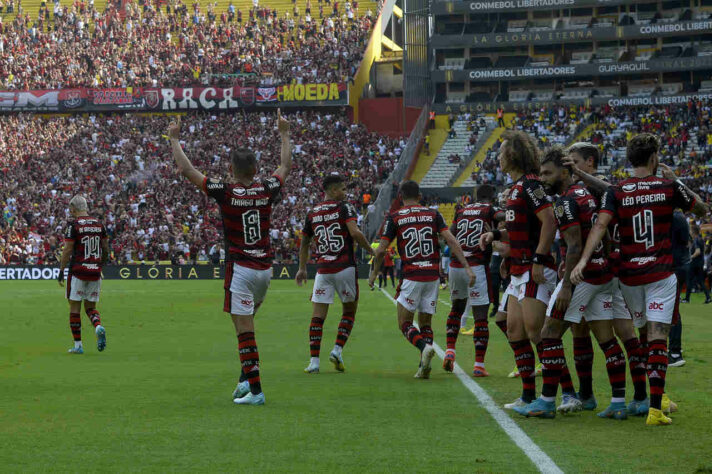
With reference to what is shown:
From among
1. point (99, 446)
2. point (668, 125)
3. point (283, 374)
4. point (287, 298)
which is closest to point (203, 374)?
point (283, 374)

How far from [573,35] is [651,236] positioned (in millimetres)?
56078

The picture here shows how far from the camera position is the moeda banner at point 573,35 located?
5894cm

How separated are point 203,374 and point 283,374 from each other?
0.94 metres

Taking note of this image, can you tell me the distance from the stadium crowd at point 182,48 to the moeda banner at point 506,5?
5678 millimetres

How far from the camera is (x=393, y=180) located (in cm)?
4972

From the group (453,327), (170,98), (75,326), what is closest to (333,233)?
(453,327)

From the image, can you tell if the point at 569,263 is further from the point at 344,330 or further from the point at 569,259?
the point at 344,330

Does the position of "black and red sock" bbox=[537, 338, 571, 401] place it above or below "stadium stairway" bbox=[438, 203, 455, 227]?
above

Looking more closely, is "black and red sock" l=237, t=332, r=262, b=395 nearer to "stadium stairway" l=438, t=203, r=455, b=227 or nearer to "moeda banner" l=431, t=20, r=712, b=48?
"stadium stairway" l=438, t=203, r=455, b=227

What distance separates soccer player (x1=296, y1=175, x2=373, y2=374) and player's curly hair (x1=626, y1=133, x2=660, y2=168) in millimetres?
4412

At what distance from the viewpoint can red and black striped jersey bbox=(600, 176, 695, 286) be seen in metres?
7.62

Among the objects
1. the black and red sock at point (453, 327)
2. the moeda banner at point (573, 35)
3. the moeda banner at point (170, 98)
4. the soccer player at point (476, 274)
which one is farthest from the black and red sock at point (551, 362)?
the moeda banner at point (573, 35)

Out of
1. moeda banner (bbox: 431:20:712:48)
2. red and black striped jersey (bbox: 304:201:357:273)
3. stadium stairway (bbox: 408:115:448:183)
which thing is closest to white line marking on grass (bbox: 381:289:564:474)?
red and black striped jersey (bbox: 304:201:357:273)

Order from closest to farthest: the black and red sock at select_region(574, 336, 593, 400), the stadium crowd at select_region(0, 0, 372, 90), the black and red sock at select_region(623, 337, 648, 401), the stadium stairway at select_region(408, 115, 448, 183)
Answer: the black and red sock at select_region(623, 337, 648, 401), the black and red sock at select_region(574, 336, 593, 400), the stadium stairway at select_region(408, 115, 448, 183), the stadium crowd at select_region(0, 0, 372, 90)
